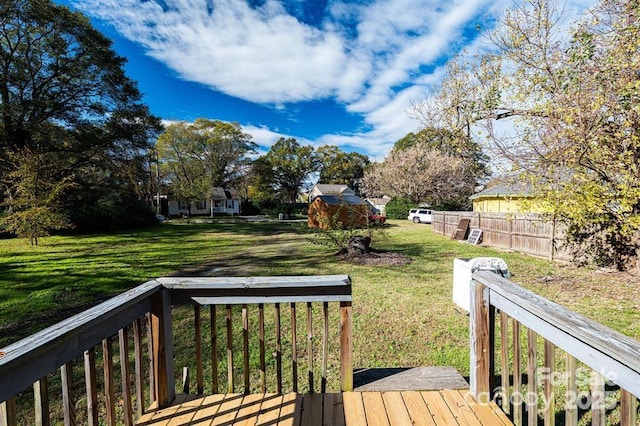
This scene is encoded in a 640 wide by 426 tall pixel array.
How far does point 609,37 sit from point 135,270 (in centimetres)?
1099

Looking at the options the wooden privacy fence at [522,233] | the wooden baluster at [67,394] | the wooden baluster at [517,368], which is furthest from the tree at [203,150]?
the wooden baluster at [517,368]

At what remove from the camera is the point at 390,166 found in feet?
94.3

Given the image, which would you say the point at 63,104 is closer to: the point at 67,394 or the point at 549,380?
the point at 67,394

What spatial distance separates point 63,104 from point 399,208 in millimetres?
24179

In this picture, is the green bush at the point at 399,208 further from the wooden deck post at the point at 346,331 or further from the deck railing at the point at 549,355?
the wooden deck post at the point at 346,331

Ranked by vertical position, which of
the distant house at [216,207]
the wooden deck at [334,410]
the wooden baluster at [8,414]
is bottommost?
the wooden deck at [334,410]

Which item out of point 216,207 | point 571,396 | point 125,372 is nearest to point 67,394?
point 125,372

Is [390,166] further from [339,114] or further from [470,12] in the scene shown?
[470,12]

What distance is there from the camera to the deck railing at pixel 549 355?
106cm

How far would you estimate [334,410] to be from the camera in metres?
1.98

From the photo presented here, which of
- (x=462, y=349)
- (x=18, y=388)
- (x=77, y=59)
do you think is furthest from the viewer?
(x=77, y=59)

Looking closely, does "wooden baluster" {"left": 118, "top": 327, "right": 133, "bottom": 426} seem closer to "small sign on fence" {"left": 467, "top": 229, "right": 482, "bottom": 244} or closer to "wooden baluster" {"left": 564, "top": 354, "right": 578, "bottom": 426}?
"wooden baluster" {"left": 564, "top": 354, "right": 578, "bottom": 426}

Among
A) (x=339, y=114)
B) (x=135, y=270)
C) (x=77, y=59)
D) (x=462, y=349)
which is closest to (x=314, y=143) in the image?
(x=339, y=114)

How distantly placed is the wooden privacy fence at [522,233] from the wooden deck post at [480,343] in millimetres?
6496
